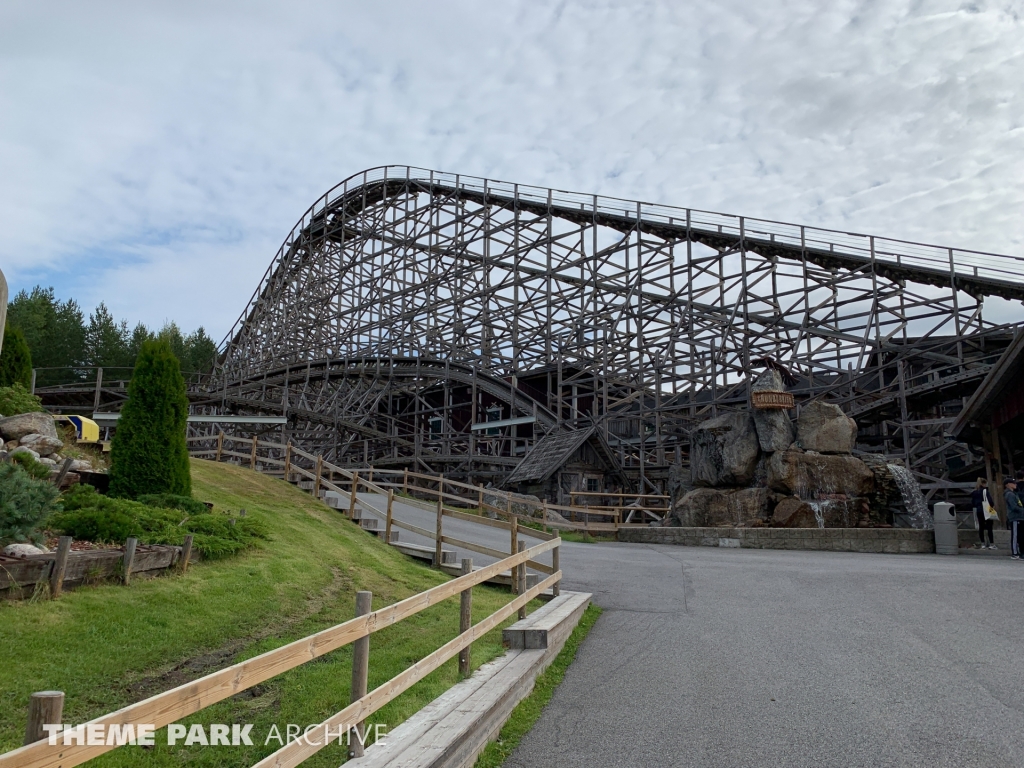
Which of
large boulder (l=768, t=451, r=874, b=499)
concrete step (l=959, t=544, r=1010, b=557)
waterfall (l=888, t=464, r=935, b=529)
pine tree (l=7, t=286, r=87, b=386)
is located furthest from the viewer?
pine tree (l=7, t=286, r=87, b=386)

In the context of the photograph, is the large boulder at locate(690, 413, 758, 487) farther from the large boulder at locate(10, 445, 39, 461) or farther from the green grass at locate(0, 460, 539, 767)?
the large boulder at locate(10, 445, 39, 461)

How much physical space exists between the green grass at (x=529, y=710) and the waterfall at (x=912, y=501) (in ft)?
43.7

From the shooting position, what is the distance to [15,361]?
45.0ft

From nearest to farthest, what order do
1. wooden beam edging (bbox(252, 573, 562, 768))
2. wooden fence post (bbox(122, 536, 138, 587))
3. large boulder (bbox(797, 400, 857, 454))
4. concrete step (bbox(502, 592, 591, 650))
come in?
wooden beam edging (bbox(252, 573, 562, 768)) < concrete step (bbox(502, 592, 591, 650)) < wooden fence post (bbox(122, 536, 138, 587)) < large boulder (bbox(797, 400, 857, 454))

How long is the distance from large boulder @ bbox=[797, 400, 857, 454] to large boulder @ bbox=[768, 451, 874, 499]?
1.29ft

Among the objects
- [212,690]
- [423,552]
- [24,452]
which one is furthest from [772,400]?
[212,690]

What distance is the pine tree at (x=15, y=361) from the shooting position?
13416 mm

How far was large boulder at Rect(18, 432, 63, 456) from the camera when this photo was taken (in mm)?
9484

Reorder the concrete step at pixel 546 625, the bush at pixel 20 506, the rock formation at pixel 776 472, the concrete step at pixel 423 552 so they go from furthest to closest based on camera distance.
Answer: the rock formation at pixel 776 472, the concrete step at pixel 423 552, the bush at pixel 20 506, the concrete step at pixel 546 625

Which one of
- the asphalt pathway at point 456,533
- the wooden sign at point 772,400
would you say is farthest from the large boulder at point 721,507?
the asphalt pathway at point 456,533

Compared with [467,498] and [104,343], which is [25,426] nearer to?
[467,498]

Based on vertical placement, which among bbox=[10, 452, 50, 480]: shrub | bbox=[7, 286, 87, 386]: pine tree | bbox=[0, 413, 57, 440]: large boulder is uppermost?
bbox=[7, 286, 87, 386]: pine tree

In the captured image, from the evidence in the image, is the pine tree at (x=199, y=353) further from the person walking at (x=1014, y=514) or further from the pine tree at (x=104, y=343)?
the person walking at (x=1014, y=514)

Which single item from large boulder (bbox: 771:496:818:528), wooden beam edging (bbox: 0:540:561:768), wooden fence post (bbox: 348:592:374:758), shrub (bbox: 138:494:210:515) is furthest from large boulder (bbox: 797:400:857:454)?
wooden fence post (bbox: 348:592:374:758)
